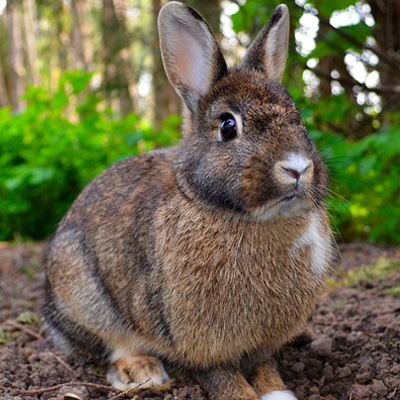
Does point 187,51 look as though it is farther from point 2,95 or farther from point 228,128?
point 2,95

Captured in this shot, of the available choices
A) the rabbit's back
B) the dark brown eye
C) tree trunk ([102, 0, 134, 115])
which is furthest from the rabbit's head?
tree trunk ([102, 0, 134, 115])

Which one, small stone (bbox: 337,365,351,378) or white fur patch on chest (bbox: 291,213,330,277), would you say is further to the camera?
small stone (bbox: 337,365,351,378)

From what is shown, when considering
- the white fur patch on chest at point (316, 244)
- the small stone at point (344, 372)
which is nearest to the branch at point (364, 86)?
the white fur patch on chest at point (316, 244)

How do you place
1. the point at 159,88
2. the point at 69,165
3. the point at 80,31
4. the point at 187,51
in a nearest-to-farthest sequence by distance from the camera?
the point at 187,51 < the point at 69,165 < the point at 159,88 < the point at 80,31

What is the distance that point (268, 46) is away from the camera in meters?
2.82

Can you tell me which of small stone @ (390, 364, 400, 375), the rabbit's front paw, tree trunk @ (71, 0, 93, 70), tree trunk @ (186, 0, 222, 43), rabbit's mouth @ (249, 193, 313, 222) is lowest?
the rabbit's front paw

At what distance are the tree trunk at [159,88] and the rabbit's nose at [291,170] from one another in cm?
526

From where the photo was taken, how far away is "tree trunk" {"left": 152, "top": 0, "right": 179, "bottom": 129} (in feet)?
24.0

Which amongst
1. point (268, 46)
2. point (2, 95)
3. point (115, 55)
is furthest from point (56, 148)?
point (2, 95)

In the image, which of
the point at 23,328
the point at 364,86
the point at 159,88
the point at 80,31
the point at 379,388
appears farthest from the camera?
the point at 80,31

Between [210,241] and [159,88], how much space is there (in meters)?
5.48

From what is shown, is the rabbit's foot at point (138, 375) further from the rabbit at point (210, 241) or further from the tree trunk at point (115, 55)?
the tree trunk at point (115, 55)

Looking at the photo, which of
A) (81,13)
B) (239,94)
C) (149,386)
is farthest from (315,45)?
(81,13)

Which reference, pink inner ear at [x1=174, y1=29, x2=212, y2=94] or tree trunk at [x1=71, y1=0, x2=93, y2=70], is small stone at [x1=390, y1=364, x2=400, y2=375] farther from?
tree trunk at [x1=71, y1=0, x2=93, y2=70]
